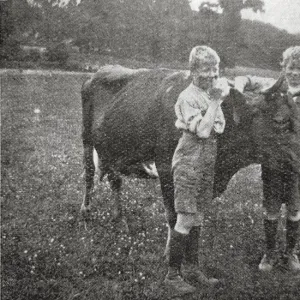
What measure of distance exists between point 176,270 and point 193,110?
60.6 inches

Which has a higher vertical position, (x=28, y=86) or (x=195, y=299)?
(x=28, y=86)

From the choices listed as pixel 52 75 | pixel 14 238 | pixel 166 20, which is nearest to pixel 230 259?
pixel 14 238

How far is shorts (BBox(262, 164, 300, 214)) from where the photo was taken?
3978mm

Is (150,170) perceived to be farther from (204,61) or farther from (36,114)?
(36,114)

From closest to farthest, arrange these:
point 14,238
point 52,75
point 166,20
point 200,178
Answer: point 200,178
point 14,238
point 166,20
point 52,75

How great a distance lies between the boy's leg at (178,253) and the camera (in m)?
3.67

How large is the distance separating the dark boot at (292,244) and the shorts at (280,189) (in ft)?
0.54

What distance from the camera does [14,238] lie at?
15.6 feet

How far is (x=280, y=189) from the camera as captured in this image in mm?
4090

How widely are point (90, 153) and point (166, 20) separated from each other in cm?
250

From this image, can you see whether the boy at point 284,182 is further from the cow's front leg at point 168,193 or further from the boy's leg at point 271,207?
the cow's front leg at point 168,193

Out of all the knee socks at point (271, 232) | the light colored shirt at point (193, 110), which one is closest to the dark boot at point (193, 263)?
the knee socks at point (271, 232)

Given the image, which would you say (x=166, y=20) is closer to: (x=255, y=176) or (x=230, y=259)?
(x=255, y=176)

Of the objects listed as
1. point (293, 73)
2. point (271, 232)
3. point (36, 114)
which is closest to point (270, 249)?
point (271, 232)
